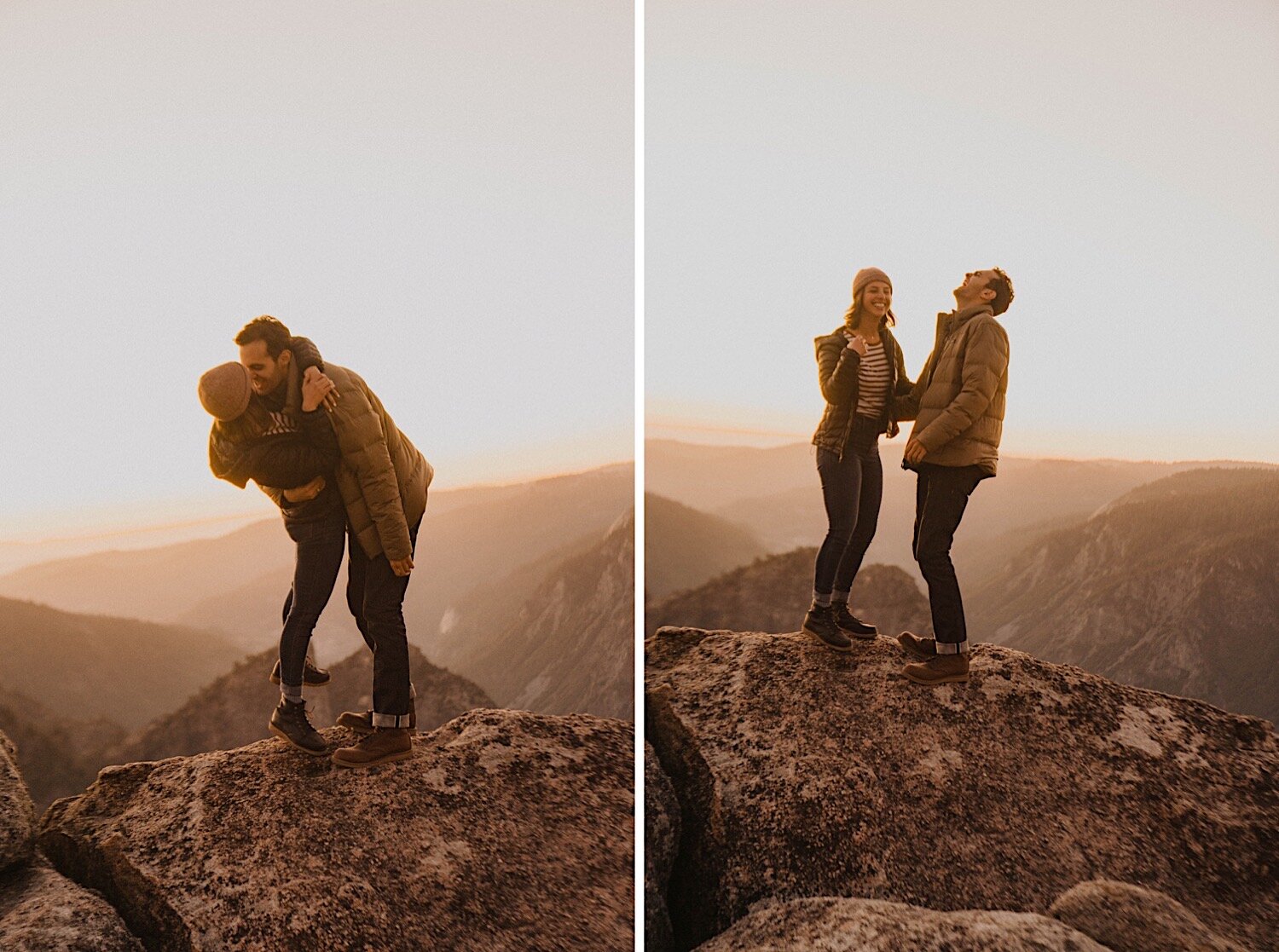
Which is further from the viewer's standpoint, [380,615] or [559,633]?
[559,633]

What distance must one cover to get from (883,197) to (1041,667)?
167 centimetres

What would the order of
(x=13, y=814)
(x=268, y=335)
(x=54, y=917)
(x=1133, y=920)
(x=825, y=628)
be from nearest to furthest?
(x=54, y=917) → (x=13, y=814) → (x=1133, y=920) → (x=268, y=335) → (x=825, y=628)

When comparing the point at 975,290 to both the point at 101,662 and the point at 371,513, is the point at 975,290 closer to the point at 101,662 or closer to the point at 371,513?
the point at 371,513

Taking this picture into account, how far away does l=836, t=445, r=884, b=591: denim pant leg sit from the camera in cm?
302

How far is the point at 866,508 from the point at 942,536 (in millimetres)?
257

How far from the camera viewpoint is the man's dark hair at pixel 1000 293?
9.81ft

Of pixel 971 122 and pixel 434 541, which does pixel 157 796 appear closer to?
pixel 434 541

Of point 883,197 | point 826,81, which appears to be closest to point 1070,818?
point 883,197

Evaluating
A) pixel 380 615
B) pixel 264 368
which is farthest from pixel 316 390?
pixel 380 615

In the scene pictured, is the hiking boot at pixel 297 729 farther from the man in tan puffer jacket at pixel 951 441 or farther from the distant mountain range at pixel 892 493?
the man in tan puffer jacket at pixel 951 441

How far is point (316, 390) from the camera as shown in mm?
2496

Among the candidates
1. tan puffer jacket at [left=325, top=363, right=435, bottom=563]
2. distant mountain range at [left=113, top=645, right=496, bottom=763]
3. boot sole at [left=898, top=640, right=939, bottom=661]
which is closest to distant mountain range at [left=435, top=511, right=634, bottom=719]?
distant mountain range at [left=113, top=645, right=496, bottom=763]

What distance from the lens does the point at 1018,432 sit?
3.05m

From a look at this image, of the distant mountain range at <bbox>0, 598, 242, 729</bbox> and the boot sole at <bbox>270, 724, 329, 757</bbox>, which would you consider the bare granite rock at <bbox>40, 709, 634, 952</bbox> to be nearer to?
the boot sole at <bbox>270, 724, 329, 757</bbox>
